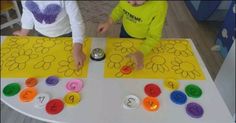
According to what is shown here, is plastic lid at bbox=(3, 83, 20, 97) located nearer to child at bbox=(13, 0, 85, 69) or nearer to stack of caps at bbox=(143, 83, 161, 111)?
child at bbox=(13, 0, 85, 69)

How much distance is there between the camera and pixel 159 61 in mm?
806

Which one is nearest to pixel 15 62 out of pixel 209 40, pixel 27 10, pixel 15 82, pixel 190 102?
pixel 15 82

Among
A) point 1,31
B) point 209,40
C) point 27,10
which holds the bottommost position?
point 209,40

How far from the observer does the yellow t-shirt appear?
869mm

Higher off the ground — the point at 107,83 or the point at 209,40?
the point at 107,83

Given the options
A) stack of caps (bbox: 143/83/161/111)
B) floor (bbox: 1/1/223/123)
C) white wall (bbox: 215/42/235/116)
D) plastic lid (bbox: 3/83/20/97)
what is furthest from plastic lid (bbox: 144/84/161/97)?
floor (bbox: 1/1/223/123)

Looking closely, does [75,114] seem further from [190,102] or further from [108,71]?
[190,102]

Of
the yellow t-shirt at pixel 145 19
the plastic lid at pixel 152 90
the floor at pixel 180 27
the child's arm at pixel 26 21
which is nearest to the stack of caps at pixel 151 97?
the plastic lid at pixel 152 90

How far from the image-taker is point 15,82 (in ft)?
2.33

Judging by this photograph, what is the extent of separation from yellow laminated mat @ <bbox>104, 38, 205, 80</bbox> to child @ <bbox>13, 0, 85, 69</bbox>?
107 millimetres

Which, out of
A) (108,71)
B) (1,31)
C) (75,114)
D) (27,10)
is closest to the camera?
(75,114)

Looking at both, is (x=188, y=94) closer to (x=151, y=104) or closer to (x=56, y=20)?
(x=151, y=104)

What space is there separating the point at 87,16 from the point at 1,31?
2.36 ft

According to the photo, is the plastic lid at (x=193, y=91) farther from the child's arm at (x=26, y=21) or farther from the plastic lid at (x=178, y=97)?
the child's arm at (x=26, y=21)
